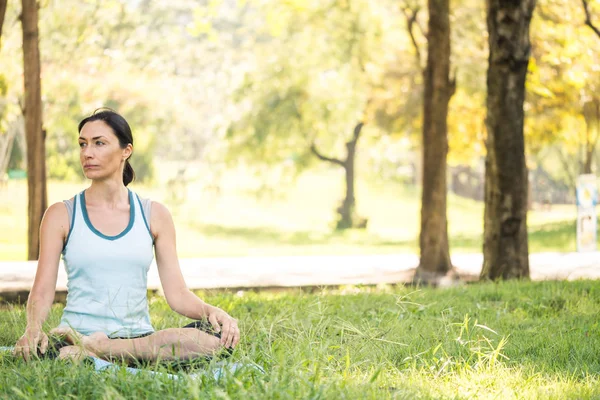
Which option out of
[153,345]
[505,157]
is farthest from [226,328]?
[505,157]

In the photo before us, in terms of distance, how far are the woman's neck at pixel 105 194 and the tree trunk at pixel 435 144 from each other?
8.81 m

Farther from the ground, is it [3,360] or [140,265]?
[140,265]

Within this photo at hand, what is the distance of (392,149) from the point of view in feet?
162

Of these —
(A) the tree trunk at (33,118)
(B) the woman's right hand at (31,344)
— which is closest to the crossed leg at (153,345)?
(B) the woman's right hand at (31,344)

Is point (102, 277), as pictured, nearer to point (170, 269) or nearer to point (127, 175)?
point (170, 269)

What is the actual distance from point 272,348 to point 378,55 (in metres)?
27.8

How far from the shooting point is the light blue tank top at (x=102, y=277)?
16.8 feet

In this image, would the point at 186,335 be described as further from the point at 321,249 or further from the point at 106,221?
the point at 321,249

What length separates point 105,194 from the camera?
5.33m

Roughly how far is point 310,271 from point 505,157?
13.2ft

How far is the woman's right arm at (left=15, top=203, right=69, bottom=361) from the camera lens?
4.76 metres

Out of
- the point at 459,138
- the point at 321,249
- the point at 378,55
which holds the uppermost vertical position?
the point at 378,55

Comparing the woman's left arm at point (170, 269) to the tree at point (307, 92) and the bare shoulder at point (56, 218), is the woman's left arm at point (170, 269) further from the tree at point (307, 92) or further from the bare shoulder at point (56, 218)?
the tree at point (307, 92)

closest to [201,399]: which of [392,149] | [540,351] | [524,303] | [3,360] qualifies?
[3,360]
